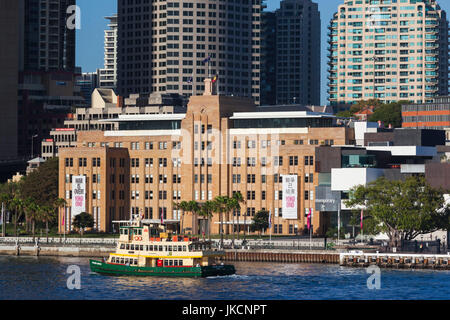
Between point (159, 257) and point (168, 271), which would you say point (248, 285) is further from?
point (159, 257)

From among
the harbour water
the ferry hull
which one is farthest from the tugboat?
the harbour water

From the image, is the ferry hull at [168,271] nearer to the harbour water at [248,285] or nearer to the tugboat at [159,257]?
the tugboat at [159,257]

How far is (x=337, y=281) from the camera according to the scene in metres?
169

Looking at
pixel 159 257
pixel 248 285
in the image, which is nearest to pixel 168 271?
pixel 159 257

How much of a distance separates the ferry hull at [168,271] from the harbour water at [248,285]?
1.33m

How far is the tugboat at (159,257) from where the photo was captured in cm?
17462

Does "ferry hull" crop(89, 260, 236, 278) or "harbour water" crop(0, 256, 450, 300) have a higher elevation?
"ferry hull" crop(89, 260, 236, 278)

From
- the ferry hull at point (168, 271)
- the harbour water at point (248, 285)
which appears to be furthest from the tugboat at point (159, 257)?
the harbour water at point (248, 285)

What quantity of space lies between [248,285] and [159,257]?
1717 cm

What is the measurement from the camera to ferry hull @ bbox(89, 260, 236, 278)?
571 ft

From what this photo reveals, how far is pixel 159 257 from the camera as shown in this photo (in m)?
176

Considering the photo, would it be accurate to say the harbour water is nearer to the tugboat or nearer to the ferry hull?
the ferry hull
